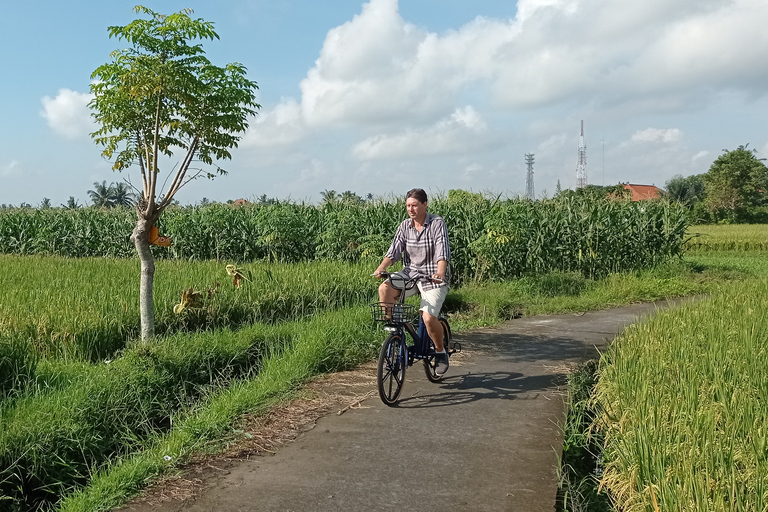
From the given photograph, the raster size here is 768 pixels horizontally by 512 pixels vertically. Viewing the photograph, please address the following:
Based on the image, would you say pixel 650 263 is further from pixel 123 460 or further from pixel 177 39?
pixel 123 460

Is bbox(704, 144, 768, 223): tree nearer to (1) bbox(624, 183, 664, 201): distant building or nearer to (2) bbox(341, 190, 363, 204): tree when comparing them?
(1) bbox(624, 183, 664, 201): distant building

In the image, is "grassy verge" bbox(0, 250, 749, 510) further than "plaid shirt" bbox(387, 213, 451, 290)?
No

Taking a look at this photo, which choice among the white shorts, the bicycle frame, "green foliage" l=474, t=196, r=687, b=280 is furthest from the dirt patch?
"green foliage" l=474, t=196, r=687, b=280

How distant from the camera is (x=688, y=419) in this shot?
4.25 metres

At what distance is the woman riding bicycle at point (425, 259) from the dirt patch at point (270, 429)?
993 mm

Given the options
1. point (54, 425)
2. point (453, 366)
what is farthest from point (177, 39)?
point (453, 366)

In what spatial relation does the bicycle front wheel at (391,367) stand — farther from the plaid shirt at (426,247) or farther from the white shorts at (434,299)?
the plaid shirt at (426,247)

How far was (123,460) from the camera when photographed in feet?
17.3

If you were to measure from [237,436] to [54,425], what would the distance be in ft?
4.89

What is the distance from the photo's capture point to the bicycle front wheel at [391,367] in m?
5.80

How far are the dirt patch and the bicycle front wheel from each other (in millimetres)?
316

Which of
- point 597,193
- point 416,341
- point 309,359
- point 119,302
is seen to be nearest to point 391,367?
point 416,341

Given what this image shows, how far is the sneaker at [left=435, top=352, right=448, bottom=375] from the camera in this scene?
6598mm

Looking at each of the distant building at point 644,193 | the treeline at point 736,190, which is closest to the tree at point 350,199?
the distant building at point 644,193
